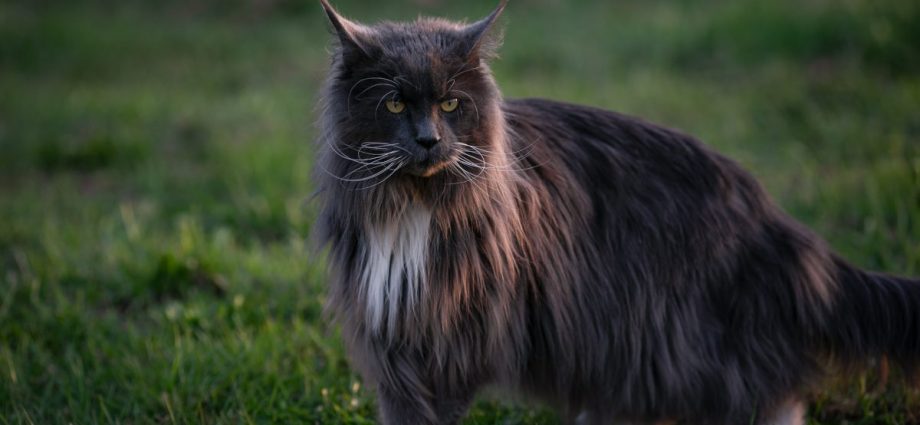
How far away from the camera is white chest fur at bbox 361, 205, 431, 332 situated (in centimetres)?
295

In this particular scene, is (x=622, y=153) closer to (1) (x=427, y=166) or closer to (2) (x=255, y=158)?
(1) (x=427, y=166)

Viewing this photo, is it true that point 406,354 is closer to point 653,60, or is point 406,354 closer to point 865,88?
point 865,88

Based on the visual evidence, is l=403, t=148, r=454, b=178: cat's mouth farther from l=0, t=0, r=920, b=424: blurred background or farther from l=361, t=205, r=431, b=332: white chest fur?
l=0, t=0, r=920, b=424: blurred background

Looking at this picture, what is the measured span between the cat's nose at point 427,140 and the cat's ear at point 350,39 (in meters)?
0.35

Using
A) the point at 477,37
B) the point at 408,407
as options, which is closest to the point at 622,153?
the point at 477,37

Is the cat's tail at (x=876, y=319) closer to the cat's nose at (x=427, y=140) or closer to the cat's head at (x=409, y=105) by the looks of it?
the cat's head at (x=409, y=105)

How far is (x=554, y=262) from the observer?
3127 mm

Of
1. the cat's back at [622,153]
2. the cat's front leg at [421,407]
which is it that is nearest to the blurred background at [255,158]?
the cat's front leg at [421,407]

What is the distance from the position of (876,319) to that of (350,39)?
2237 millimetres

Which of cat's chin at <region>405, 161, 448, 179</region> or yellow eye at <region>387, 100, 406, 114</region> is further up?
yellow eye at <region>387, 100, 406, 114</region>

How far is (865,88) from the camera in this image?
682 cm

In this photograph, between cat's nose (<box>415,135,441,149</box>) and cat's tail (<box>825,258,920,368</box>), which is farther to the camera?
cat's tail (<box>825,258,920,368</box>)

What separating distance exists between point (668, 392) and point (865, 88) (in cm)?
464

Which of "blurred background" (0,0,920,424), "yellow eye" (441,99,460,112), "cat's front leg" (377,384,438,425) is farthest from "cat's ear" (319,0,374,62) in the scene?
"cat's front leg" (377,384,438,425)
